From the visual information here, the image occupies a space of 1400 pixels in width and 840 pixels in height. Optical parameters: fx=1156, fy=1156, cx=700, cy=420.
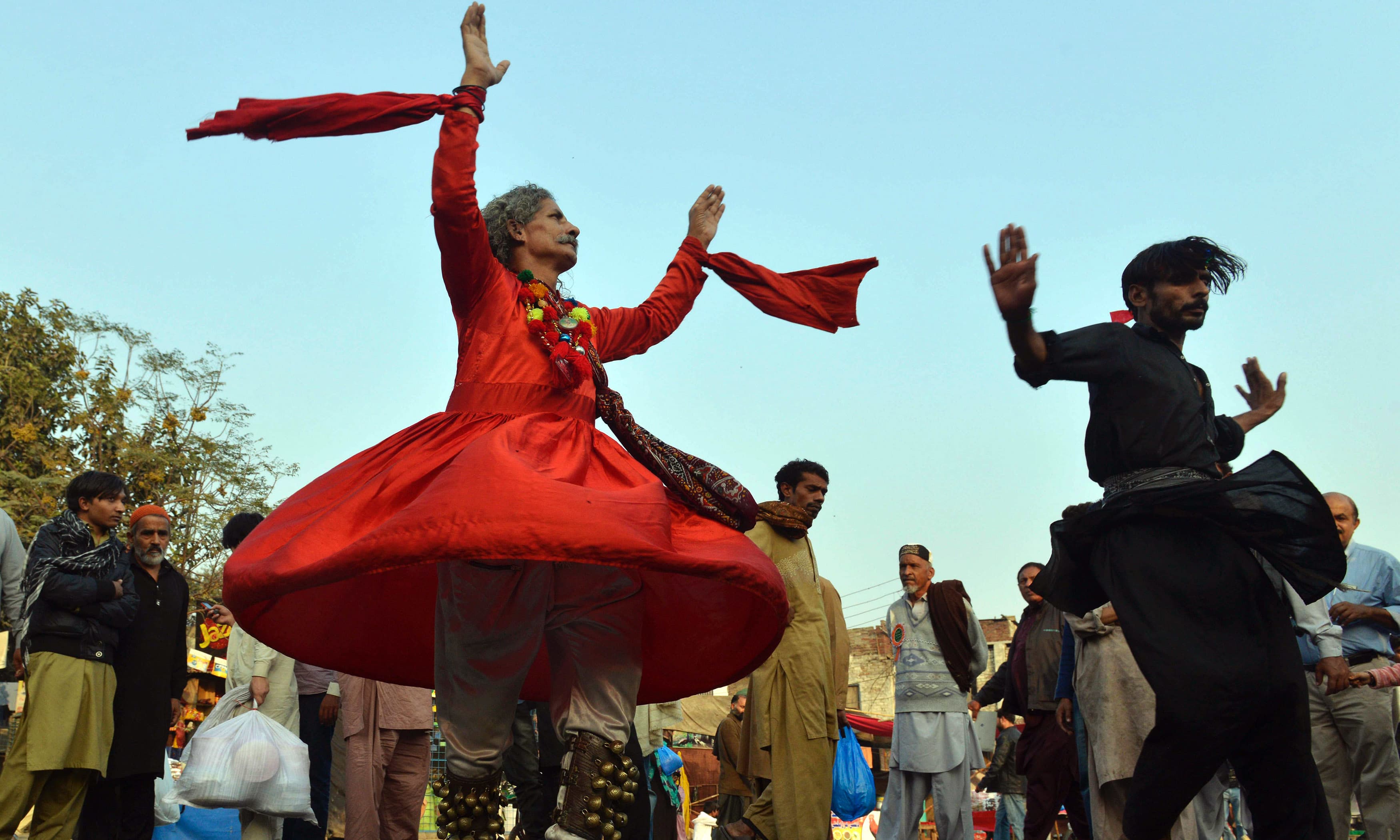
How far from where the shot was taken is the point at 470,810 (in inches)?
134

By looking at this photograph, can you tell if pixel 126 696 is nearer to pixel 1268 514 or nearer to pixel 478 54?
pixel 478 54

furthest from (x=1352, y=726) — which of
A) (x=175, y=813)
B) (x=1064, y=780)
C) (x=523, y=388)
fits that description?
(x=175, y=813)

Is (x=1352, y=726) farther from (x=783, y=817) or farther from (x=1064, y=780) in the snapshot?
(x=783, y=817)

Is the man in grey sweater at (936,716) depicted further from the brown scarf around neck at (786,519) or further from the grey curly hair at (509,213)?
the grey curly hair at (509,213)

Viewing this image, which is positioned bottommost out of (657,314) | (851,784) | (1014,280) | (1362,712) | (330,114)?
(851,784)

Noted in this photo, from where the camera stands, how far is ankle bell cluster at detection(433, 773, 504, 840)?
11.2 feet

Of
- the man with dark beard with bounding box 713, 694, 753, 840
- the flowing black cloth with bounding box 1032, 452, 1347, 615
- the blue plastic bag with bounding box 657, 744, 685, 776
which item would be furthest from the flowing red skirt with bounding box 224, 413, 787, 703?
the blue plastic bag with bounding box 657, 744, 685, 776

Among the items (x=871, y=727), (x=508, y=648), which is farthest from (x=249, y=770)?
(x=871, y=727)

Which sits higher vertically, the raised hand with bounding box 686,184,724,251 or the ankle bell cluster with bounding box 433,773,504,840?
the raised hand with bounding box 686,184,724,251

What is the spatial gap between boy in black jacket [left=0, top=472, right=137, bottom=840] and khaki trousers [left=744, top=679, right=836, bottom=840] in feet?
11.0

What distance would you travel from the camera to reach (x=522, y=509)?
9.91 feet

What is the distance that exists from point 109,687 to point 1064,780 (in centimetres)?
530

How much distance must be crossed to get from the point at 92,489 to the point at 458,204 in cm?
347

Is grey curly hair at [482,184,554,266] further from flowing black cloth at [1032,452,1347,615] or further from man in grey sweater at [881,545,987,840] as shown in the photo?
man in grey sweater at [881,545,987,840]
